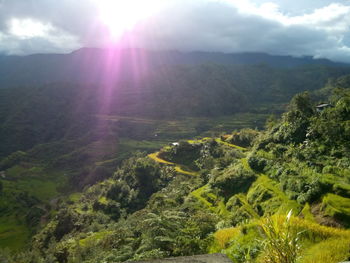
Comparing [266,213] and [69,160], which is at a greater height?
[266,213]

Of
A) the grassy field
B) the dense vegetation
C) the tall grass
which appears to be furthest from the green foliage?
the grassy field

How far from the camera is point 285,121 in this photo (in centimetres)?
2780

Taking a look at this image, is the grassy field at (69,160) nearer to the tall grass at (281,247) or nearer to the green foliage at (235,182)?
the green foliage at (235,182)

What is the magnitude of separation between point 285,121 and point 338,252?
23.7 m

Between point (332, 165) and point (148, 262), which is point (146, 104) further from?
point (148, 262)

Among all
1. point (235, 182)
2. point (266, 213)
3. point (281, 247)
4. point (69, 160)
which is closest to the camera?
point (281, 247)

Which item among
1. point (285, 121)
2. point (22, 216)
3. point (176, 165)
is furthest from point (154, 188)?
point (22, 216)

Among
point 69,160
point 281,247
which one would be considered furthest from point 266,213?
point 69,160

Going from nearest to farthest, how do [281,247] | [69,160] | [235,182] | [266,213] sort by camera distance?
[281,247] < [266,213] < [235,182] < [69,160]

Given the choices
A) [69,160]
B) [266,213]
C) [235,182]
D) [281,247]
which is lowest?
[69,160]

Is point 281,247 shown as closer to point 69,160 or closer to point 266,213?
point 266,213

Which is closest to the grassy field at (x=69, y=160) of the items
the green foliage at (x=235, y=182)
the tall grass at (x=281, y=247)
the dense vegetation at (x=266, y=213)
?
the green foliage at (x=235, y=182)

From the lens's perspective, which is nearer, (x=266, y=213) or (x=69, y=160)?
(x=266, y=213)

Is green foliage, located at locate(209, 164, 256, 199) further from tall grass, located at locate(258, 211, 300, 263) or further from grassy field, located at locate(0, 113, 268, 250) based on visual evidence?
grassy field, located at locate(0, 113, 268, 250)
